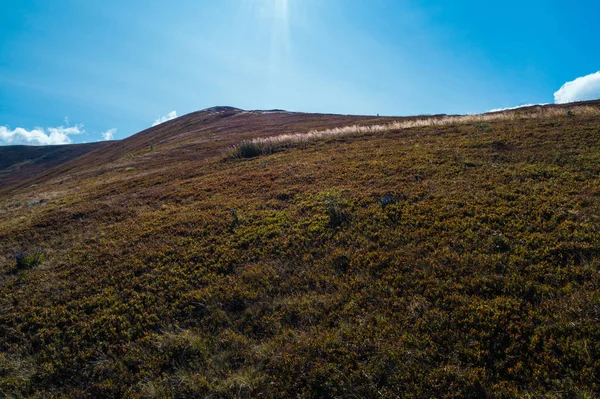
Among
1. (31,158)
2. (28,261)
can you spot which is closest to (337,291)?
(28,261)

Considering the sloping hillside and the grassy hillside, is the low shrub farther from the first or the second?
the sloping hillside

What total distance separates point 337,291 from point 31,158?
5489 inches

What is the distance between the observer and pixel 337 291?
22.0 ft

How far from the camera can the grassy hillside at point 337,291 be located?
4.72 metres

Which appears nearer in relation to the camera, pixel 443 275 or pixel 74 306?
pixel 443 275

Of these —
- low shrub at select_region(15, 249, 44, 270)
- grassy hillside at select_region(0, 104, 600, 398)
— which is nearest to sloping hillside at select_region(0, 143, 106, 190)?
low shrub at select_region(15, 249, 44, 270)

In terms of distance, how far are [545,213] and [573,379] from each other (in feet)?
18.0

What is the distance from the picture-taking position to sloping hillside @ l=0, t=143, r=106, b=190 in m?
79.7

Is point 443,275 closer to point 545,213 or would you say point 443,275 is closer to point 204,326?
point 545,213

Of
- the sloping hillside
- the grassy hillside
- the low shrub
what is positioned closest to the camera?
the grassy hillside

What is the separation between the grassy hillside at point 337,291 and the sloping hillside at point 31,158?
88695mm

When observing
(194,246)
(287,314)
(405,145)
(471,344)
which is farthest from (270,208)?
(405,145)

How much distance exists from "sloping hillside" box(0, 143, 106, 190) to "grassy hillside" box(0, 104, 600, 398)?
8870 cm

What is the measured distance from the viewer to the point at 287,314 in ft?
20.9
